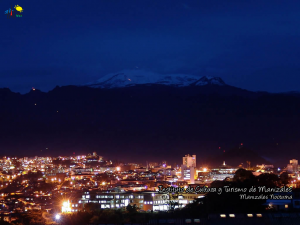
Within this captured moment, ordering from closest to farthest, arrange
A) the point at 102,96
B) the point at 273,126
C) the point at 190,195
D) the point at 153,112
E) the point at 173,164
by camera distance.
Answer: the point at 190,195, the point at 173,164, the point at 273,126, the point at 153,112, the point at 102,96

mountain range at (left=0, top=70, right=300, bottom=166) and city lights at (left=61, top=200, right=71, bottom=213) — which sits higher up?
mountain range at (left=0, top=70, right=300, bottom=166)

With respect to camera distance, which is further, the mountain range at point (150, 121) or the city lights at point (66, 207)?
the mountain range at point (150, 121)

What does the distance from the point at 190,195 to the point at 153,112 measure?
53637 millimetres

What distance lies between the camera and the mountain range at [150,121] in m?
58.4

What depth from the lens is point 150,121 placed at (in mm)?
69625

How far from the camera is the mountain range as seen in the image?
192 ft

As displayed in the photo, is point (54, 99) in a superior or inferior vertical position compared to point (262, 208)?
superior

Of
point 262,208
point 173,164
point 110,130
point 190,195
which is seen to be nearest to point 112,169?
point 173,164

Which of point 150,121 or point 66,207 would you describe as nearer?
point 66,207

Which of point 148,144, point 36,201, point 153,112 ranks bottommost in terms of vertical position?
point 36,201

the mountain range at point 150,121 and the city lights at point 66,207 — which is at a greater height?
the mountain range at point 150,121

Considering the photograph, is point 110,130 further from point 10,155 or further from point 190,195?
point 190,195

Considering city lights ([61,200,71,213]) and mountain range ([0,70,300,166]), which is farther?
mountain range ([0,70,300,166])

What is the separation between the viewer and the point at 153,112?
71.4m
